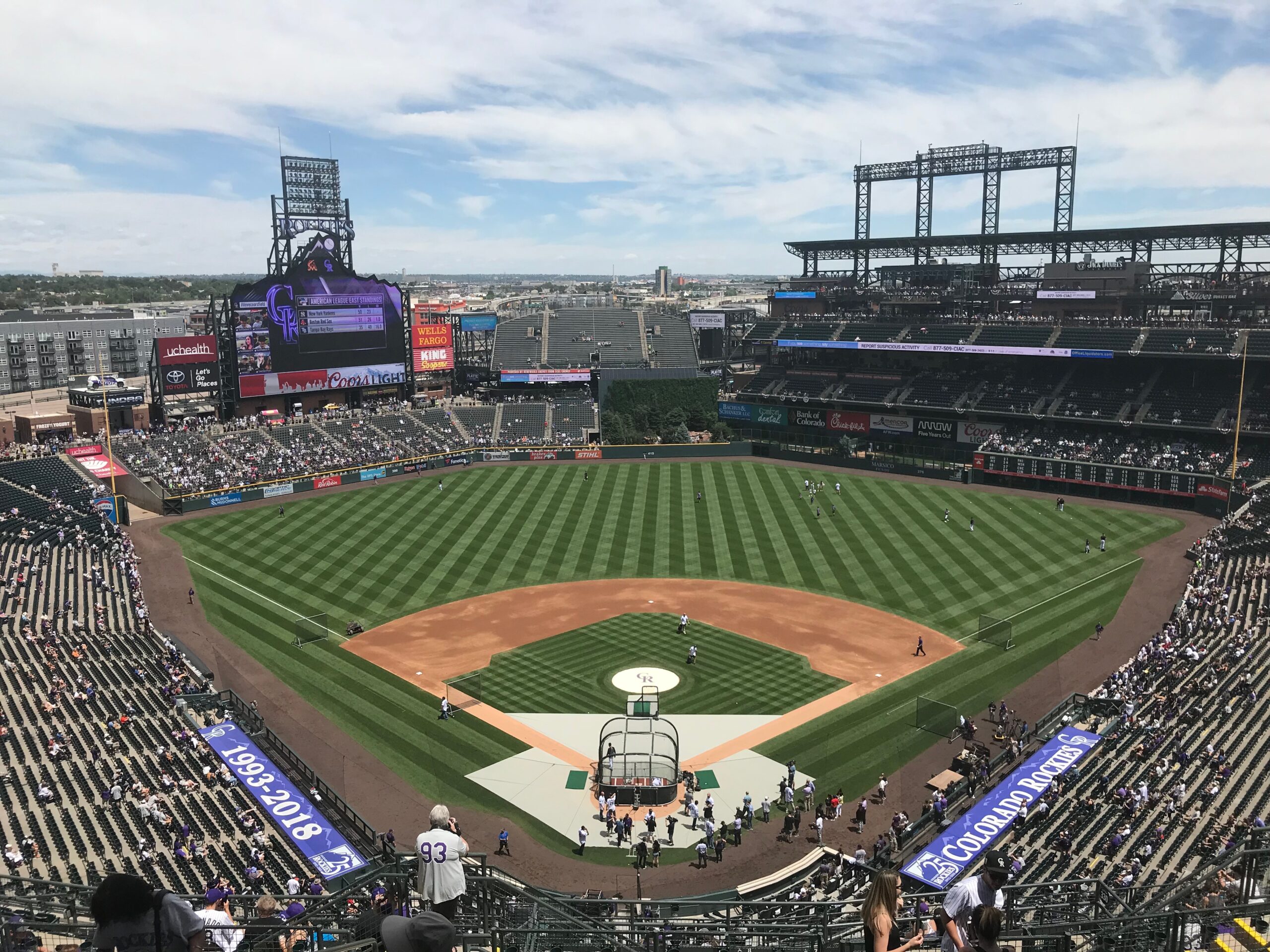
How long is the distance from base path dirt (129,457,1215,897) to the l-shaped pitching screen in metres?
24.8

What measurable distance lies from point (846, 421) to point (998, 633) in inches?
1689

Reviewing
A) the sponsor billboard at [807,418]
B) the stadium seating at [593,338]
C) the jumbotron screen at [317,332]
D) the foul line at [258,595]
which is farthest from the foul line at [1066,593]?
the jumbotron screen at [317,332]

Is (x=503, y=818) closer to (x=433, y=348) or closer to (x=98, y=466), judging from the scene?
(x=98, y=466)

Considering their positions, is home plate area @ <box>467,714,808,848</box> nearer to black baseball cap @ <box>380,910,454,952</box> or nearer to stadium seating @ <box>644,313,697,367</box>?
black baseball cap @ <box>380,910,454,952</box>

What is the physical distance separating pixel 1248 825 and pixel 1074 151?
7290 centimetres

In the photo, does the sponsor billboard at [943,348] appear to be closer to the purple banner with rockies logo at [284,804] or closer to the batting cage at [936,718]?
the batting cage at [936,718]

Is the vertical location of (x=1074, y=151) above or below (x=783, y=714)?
above

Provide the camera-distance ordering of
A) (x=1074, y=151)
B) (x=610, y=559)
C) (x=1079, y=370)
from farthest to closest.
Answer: (x=1074, y=151)
(x=1079, y=370)
(x=610, y=559)

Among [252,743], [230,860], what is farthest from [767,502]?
[230,860]

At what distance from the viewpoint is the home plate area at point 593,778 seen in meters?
27.2

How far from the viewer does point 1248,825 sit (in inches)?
819

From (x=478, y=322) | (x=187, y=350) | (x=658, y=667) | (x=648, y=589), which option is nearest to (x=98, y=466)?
(x=187, y=350)

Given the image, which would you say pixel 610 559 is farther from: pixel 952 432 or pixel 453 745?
pixel 952 432

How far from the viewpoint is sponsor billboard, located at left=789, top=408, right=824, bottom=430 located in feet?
268
